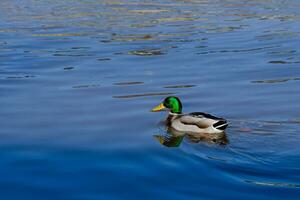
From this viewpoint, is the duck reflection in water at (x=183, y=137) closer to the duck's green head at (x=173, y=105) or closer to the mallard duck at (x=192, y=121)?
the mallard duck at (x=192, y=121)

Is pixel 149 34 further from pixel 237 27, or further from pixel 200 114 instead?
pixel 200 114

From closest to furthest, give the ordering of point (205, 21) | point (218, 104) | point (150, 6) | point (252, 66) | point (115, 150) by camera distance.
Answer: point (115, 150) < point (218, 104) < point (252, 66) < point (205, 21) < point (150, 6)

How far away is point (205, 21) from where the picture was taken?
28234 millimetres

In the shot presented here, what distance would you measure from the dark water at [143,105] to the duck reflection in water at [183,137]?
5.3 inches

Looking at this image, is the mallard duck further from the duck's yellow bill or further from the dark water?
the dark water

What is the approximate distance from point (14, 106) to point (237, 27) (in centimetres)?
1397

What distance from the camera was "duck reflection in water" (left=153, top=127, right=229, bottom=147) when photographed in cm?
1145

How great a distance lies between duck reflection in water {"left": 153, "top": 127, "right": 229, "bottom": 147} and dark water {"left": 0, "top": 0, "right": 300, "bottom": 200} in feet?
0.45

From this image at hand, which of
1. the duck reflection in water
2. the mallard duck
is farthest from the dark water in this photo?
the mallard duck

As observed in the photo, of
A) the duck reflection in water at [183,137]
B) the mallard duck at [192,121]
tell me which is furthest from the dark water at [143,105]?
the mallard duck at [192,121]

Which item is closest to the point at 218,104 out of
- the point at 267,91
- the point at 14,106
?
the point at 267,91

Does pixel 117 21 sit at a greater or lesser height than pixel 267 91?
greater

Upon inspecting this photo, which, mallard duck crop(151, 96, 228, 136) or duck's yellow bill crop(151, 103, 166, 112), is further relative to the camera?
duck's yellow bill crop(151, 103, 166, 112)

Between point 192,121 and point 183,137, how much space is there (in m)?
0.32
